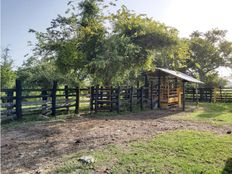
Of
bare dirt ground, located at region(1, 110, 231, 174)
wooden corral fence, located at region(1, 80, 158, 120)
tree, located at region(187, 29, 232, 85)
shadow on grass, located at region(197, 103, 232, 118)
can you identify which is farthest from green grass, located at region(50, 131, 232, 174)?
tree, located at region(187, 29, 232, 85)

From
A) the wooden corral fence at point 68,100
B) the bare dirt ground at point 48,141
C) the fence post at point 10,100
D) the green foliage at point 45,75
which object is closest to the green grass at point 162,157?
the bare dirt ground at point 48,141

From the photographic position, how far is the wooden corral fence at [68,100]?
27.9 feet

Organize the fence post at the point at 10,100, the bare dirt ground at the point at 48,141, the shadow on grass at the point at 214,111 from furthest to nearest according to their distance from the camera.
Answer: the shadow on grass at the point at 214,111 → the fence post at the point at 10,100 → the bare dirt ground at the point at 48,141

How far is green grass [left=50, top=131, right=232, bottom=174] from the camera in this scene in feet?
13.1

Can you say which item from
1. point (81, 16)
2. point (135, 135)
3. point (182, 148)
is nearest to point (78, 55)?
point (81, 16)

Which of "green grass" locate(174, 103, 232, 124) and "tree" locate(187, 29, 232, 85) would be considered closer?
"green grass" locate(174, 103, 232, 124)

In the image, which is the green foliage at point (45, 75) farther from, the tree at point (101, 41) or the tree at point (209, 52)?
the tree at point (209, 52)

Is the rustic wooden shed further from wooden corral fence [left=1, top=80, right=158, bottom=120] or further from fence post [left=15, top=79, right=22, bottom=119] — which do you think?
fence post [left=15, top=79, right=22, bottom=119]

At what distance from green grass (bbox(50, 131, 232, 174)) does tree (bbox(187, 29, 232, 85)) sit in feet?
76.6

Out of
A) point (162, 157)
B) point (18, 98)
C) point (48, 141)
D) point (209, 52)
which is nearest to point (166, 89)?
point (18, 98)

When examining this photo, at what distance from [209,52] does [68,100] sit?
22.8 metres

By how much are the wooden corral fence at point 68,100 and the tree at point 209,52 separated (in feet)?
49.3

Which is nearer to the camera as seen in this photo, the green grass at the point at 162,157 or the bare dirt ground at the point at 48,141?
the green grass at the point at 162,157

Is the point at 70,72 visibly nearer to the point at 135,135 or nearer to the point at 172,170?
the point at 135,135
